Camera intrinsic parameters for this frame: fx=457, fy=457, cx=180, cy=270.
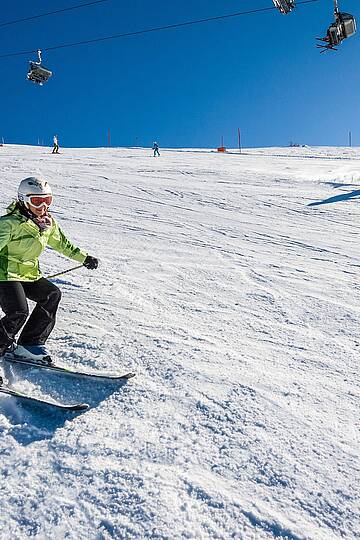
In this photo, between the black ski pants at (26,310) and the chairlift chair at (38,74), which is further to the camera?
the chairlift chair at (38,74)

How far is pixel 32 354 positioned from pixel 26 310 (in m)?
0.39

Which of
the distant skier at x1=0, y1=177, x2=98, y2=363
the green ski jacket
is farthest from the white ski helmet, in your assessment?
the green ski jacket

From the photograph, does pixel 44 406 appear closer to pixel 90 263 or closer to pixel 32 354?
pixel 32 354

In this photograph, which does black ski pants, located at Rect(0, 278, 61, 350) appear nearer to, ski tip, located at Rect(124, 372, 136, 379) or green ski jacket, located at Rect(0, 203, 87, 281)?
green ski jacket, located at Rect(0, 203, 87, 281)

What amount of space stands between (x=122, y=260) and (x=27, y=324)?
3.07 metres

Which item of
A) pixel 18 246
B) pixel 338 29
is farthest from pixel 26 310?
pixel 338 29

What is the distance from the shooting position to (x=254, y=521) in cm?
242

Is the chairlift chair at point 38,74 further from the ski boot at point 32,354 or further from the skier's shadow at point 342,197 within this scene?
the ski boot at point 32,354

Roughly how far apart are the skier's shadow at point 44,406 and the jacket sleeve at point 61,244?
1.16m

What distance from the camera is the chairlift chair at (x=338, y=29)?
944 centimetres

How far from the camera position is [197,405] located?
3.34m

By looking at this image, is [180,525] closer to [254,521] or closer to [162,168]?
[254,521]

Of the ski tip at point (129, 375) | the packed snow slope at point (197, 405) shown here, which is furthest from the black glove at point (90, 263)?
the ski tip at point (129, 375)

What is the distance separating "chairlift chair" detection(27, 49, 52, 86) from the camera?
15820 mm
